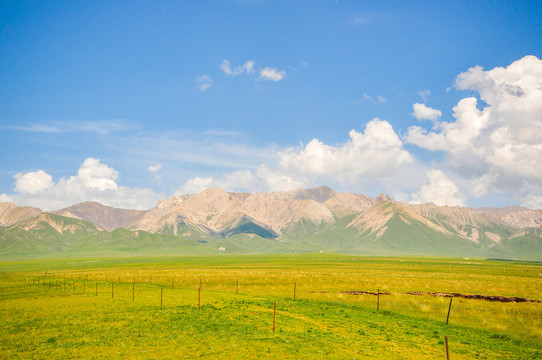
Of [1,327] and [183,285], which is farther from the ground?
[1,327]

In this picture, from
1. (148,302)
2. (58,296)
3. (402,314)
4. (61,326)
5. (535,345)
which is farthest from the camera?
(58,296)

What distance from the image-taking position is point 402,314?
4475cm

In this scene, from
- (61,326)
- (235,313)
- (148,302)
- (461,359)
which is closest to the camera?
(461,359)

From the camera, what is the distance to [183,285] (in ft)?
268

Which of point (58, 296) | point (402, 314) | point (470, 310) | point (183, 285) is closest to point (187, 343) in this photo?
point (402, 314)

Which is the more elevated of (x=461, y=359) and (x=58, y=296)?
(x=461, y=359)

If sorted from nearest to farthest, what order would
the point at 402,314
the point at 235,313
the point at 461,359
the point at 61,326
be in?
the point at 461,359
the point at 61,326
the point at 235,313
the point at 402,314

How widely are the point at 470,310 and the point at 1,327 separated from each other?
173 feet

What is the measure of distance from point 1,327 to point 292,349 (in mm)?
29032

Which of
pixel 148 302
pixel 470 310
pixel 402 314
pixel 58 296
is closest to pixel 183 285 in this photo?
pixel 58 296

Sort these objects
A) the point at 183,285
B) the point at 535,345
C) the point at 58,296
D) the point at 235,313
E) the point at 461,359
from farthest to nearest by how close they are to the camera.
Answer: the point at 183,285 < the point at 58,296 < the point at 235,313 < the point at 535,345 < the point at 461,359

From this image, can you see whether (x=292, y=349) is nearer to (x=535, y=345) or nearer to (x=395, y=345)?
(x=395, y=345)

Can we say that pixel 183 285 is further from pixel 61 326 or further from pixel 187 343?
pixel 187 343

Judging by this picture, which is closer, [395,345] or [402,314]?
[395,345]
